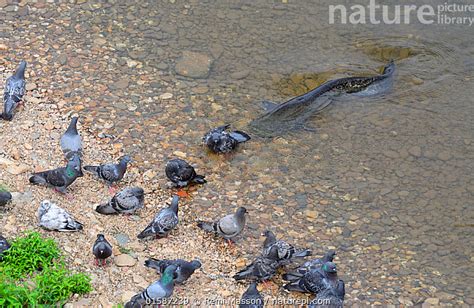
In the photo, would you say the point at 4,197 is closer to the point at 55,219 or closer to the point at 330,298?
the point at 55,219

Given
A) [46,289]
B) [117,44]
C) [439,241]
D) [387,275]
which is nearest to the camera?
[46,289]

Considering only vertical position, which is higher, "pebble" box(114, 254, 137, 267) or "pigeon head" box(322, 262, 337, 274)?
Answer: "pebble" box(114, 254, 137, 267)

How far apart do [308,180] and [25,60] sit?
17.2 feet

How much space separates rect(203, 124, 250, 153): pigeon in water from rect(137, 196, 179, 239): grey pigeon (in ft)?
5.85

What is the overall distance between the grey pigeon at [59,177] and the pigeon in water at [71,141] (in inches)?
26.4

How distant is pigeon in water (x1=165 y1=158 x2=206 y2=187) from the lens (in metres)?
9.69

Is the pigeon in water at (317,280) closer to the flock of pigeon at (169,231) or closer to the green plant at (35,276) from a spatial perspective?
the flock of pigeon at (169,231)

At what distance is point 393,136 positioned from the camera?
11312 millimetres

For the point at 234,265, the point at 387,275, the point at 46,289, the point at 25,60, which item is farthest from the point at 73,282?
the point at 25,60

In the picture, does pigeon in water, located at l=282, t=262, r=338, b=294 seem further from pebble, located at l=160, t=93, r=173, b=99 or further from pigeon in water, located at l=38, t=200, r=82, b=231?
pebble, located at l=160, t=93, r=173, b=99

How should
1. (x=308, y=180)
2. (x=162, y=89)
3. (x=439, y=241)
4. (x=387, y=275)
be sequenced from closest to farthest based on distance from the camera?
(x=387, y=275) → (x=439, y=241) → (x=308, y=180) → (x=162, y=89)

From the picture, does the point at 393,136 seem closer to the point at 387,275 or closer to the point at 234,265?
the point at 387,275

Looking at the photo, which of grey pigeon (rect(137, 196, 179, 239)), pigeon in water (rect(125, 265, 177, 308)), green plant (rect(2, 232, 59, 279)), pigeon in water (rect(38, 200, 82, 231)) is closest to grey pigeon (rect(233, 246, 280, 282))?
pigeon in water (rect(125, 265, 177, 308))

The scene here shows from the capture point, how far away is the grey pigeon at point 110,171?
9.50 m
